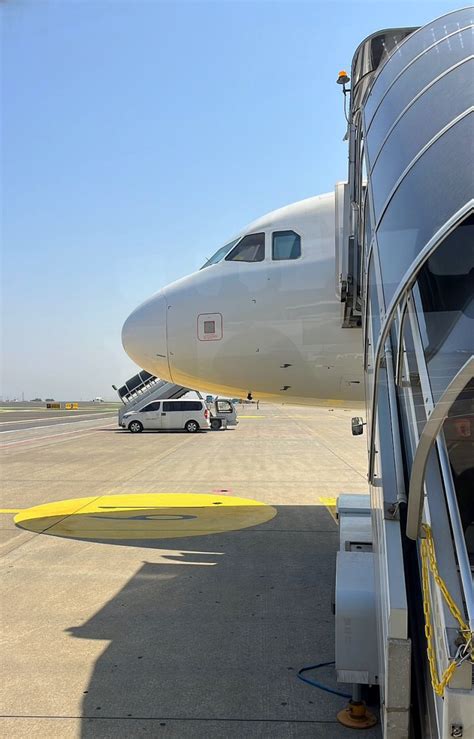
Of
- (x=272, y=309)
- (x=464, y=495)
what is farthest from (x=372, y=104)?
(x=272, y=309)

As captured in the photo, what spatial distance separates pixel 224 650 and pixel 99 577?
2012 mm

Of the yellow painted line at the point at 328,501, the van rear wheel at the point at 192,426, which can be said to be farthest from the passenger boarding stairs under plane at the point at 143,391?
the yellow painted line at the point at 328,501

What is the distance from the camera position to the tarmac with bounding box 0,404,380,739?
335cm

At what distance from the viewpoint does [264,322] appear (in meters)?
6.77

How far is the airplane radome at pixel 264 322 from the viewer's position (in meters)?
6.55

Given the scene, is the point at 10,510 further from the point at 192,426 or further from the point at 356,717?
the point at 192,426

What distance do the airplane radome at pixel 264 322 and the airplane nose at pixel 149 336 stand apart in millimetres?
13

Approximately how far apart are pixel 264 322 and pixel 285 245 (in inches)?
37.3

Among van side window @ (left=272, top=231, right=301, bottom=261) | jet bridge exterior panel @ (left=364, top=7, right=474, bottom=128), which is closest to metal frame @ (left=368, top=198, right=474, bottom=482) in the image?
jet bridge exterior panel @ (left=364, top=7, right=474, bottom=128)

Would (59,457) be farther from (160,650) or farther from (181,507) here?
(160,650)

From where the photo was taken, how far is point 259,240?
23.6 feet

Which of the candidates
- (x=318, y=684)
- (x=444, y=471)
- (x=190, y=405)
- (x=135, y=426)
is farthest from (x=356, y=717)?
(x=135, y=426)

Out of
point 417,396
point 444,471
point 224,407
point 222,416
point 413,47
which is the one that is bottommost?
point 222,416

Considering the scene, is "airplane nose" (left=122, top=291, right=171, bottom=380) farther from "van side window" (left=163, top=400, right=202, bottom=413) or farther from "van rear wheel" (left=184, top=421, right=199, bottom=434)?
"van side window" (left=163, top=400, right=202, bottom=413)
